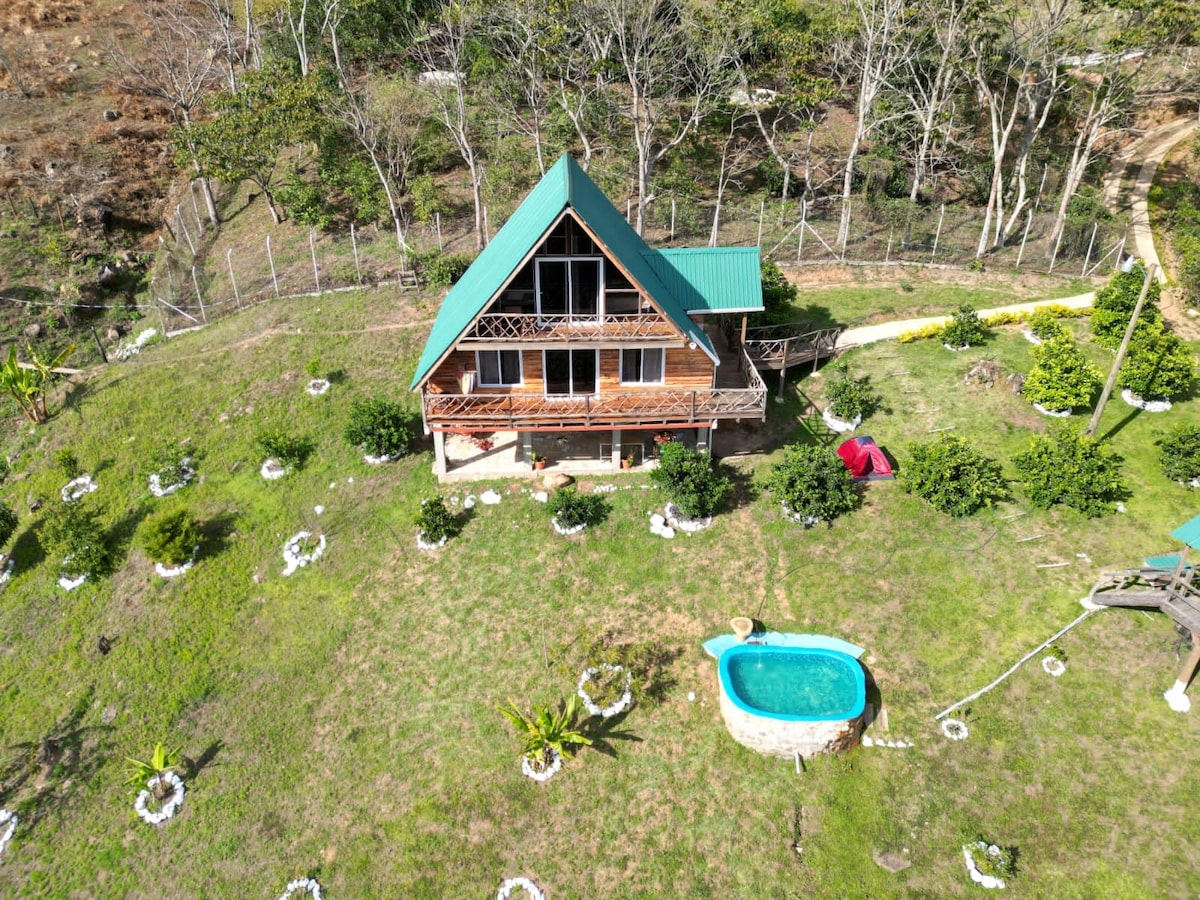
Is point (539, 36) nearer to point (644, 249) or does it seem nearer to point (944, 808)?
point (644, 249)

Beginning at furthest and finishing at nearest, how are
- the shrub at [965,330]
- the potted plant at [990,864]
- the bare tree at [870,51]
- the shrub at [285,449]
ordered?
1. the bare tree at [870,51]
2. the shrub at [965,330]
3. the shrub at [285,449]
4. the potted plant at [990,864]

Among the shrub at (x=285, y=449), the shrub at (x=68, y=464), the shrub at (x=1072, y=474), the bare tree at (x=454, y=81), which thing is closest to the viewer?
the shrub at (x=1072, y=474)

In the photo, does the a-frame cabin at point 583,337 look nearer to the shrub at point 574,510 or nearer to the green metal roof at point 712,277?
the green metal roof at point 712,277

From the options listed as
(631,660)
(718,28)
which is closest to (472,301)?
(631,660)

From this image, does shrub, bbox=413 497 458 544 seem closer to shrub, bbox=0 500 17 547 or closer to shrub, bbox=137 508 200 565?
shrub, bbox=137 508 200 565

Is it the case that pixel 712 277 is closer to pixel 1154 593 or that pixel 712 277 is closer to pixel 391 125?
pixel 1154 593

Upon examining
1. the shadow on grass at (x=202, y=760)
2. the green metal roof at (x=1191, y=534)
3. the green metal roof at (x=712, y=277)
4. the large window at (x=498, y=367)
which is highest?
the green metal roof at (x=712, y=277)

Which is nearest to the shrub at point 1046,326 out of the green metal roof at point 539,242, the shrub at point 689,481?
the green metal roof at point 539,242

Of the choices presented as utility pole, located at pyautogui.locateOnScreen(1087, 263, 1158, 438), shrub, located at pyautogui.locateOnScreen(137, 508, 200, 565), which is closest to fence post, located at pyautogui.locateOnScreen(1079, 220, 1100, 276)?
utility pole, located at pyautogui.locateOnScreen(1087, 263, 1158, 438)
